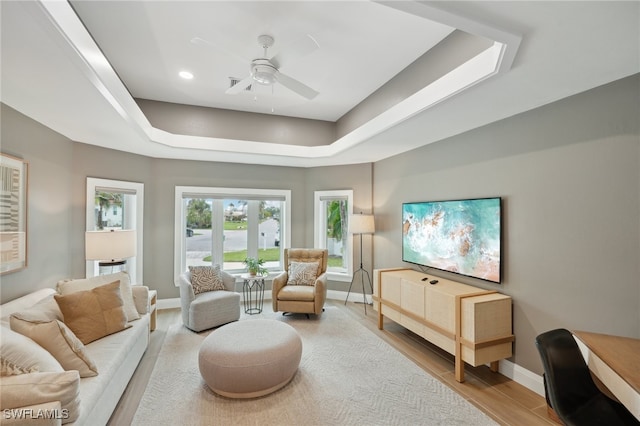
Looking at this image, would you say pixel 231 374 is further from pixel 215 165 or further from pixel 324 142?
pixel 324 142

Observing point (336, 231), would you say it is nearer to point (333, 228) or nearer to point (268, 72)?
point (333, 228)

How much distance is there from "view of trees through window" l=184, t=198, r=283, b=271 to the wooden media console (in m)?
2.94

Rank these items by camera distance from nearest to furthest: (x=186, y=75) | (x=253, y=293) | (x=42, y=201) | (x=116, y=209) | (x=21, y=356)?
(x=21, y=356) → (x=42, y=201) → (x=186, y=75) → (x=116, y=209) → (x=253, y=293)

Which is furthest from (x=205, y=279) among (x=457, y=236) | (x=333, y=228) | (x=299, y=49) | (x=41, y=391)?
(x=457, y=236)

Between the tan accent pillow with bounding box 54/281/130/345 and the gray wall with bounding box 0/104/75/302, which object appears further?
the gray wall with bounding box 0/104/75/302

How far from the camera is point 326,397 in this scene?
248cm

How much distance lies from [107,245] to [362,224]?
344cm

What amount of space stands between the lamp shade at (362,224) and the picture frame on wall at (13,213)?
12.9 feet

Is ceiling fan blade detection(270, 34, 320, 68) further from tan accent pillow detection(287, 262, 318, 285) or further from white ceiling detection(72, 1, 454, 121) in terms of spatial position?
tan accent pillow detection(287, 262, 318, 285)

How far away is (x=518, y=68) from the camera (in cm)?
201

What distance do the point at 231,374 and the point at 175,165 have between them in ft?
12.2

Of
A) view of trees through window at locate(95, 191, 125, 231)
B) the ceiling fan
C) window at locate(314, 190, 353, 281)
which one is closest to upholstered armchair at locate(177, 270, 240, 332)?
view of trees through window at locate(95, 191, 125, 231)

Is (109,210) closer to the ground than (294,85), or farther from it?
closer to the ground

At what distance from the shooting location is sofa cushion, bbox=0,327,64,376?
5.02 feet
